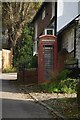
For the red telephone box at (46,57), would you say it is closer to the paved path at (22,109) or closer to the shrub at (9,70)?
the paved path at (22,109)

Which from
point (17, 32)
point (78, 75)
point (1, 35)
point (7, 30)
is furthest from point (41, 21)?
point (78, 75)

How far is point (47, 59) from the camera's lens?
82.8ft

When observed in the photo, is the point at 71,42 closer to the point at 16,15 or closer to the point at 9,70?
the point at 9,70

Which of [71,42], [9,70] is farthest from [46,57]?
[9,70]

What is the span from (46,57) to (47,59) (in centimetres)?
14

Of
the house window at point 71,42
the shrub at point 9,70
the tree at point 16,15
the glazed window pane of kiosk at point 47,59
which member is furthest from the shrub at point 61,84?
the tree at point 16,15

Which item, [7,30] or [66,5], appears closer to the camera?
[66,5]

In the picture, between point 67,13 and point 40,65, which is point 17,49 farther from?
point 40,65

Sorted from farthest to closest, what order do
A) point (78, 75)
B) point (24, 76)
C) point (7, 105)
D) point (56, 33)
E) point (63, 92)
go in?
point (56, 33)
point (24, 76)
point (78, 75)
point (63, 92)
point (7, 105)

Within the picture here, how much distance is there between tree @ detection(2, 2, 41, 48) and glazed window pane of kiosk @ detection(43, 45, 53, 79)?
2139cm

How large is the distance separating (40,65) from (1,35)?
29.9 metres

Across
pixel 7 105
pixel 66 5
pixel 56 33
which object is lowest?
pixel 7 105

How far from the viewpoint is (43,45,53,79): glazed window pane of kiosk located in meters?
25.0

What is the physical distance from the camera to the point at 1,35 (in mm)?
54250
